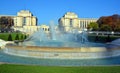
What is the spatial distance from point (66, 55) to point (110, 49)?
4258mm

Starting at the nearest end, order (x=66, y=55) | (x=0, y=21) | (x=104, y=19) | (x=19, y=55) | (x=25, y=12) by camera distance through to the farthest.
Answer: (x=66, y=55) < (x=19, y=55) < (x=104, y=19) < (x=0, y=21) < (x=25, y=12)

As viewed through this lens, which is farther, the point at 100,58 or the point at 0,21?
the point at 0,21

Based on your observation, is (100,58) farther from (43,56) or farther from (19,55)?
(19,55)

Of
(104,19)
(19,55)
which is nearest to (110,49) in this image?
(19,55)

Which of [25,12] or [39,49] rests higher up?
[25,12]

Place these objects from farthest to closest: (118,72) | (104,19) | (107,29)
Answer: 1. (104,19)
2. (107,29)
3. (118,72)

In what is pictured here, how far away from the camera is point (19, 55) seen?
66.7 feet

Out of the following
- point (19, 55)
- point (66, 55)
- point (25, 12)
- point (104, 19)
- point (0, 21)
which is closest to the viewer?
point (66, 55)

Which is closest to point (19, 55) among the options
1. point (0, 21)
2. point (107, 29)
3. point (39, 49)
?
point (39, 49)

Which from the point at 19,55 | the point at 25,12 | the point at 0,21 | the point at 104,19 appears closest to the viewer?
the point at 19,55

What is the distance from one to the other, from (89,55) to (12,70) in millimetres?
8811

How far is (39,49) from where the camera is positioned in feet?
63.6

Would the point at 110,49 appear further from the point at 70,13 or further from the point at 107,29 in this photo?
the point at 70,13

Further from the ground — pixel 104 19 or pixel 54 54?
pixel 104 19
